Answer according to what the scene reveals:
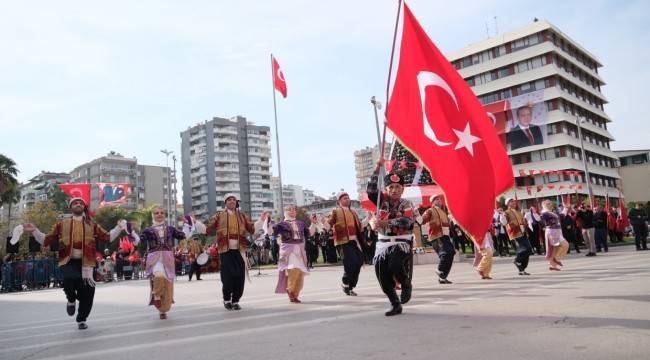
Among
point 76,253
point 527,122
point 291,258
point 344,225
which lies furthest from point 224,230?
point 527,122

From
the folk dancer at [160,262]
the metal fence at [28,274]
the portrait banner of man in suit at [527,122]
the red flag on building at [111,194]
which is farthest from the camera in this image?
the portrait banner of man in suit at [527,122]

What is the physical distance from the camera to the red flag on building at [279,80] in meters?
30.1

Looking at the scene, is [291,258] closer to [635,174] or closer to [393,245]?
[393,245]

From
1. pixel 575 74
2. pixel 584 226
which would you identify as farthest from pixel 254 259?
pixel 575 74

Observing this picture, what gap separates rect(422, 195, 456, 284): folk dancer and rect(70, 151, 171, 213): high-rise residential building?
93.5 metres

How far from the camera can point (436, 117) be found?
8914mm

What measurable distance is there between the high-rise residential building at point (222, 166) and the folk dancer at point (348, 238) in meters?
96.6

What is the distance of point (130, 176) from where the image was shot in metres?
103

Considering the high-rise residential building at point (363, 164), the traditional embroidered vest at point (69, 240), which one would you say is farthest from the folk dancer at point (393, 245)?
the high-rise residential building at point (363, 164)

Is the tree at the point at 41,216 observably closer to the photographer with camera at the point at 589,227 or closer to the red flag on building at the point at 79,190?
the red flag on building at the point at 79,190

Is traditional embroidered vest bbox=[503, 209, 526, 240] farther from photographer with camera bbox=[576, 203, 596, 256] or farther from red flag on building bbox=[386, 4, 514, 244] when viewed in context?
photographer with camera bbox=[576, 203, 596, 256]

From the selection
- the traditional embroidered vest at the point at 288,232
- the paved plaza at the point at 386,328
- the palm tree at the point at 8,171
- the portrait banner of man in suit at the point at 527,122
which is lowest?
the paved plaza at the point at 386,328

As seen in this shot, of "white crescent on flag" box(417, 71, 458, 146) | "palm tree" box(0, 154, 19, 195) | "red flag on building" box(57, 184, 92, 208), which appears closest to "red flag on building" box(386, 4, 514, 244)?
"white crescent on flag" box(417, 71, 458, 146)

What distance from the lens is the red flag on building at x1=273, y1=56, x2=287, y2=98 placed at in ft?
98.8
